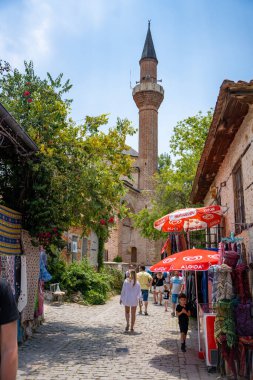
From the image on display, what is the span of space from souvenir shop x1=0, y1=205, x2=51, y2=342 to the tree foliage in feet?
1.60

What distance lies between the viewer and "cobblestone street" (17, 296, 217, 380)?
19.9 ft

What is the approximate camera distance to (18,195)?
9.12 m

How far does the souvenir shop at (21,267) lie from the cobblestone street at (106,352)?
20.7 inches

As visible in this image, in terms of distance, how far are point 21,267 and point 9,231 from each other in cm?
94

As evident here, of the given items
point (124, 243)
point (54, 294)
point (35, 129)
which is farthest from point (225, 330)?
point (124, 243)

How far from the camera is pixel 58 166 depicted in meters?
9.52

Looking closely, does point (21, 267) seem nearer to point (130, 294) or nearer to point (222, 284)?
point (130, 294)

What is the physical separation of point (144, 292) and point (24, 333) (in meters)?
6.04

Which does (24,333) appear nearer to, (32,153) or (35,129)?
(32,153)

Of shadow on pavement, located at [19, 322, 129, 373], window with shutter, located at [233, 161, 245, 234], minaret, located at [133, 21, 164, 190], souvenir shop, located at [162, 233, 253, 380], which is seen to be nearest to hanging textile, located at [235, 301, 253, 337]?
souvenir shop, located at [162, 233, 253, 380]

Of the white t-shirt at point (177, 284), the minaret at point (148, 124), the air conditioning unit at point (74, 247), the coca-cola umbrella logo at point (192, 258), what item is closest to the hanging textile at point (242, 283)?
the coca-cola umbrella logo at point (192, 258)

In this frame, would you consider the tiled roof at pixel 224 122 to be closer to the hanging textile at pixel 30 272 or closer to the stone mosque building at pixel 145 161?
the hanging textile at pixel 30 272

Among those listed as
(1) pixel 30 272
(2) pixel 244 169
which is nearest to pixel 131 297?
(1) pixel 30 272

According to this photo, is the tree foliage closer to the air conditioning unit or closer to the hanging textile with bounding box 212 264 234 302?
the hanging textile with bounding box 212 264 234 302
